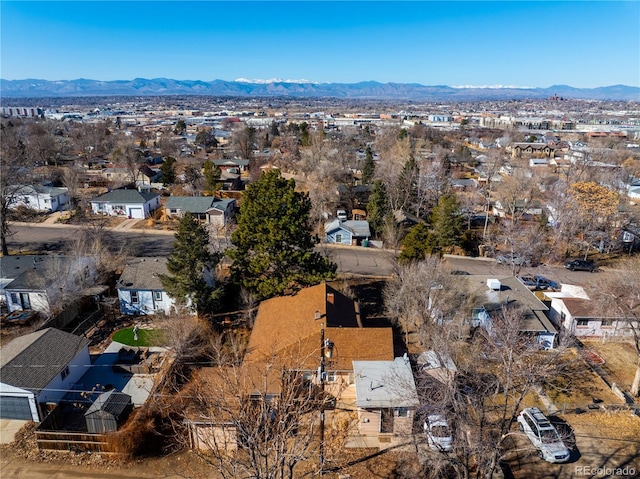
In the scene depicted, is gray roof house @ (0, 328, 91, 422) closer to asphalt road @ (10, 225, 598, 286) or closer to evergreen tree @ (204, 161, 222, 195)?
asphalt road @ (10, 225, 598, 286)

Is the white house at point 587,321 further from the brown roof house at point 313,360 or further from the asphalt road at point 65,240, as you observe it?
the asphalt road at point 65,240

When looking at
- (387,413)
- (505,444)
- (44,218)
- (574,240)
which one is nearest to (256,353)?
(387,413)

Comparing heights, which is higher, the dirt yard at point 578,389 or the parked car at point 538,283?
the parked car at point 538,283

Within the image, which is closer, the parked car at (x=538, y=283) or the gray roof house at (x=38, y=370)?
the gray roof house at (x=38, y=370)

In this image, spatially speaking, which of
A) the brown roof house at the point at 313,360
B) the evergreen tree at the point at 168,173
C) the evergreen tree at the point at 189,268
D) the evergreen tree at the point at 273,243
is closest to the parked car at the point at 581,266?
the evergreen tree at the point at 273,243

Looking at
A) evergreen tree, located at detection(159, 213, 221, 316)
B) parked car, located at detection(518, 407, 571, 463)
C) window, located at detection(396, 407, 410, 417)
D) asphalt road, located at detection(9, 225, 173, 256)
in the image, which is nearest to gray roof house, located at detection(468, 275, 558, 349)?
parked car, located at detection(518, 407, 571, 463)

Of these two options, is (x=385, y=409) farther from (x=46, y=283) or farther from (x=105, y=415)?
(x=46, y=283)

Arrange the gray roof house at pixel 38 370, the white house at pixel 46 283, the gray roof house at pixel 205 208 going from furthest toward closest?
1. the gray roof house at pixel 205 208
2. the white house at pixel 46 283
3. the gray roof house at pixel 38 370

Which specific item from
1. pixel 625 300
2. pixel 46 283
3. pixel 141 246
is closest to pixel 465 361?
pixel 625 300
